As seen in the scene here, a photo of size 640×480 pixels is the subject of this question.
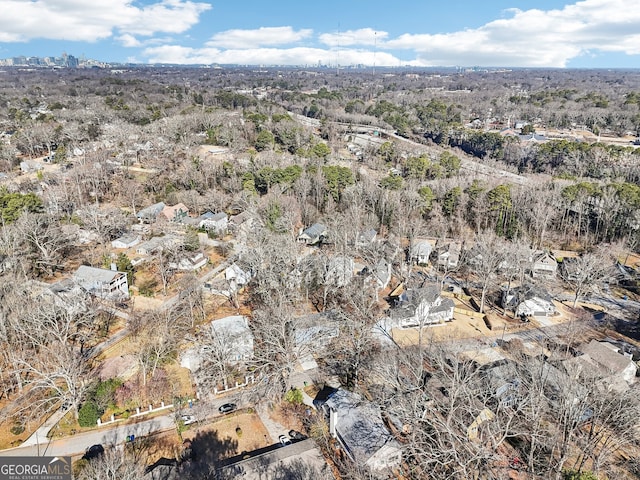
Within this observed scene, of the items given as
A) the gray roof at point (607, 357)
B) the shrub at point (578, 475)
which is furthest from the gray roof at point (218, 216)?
the shrub at point (578, 475)

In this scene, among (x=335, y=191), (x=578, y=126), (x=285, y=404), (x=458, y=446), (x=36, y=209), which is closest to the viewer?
(x=458, y=446)

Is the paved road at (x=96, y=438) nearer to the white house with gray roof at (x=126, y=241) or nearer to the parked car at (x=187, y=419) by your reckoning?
the parked car at (x=187, y=419)

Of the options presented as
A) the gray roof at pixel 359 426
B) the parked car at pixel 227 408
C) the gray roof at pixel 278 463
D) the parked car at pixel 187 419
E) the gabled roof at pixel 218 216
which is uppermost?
the gabled roof at pixel 218 216


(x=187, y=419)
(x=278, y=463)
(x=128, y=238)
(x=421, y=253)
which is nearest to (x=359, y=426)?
(x=278, y=463)

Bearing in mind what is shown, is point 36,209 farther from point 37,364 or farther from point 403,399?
point 403,399

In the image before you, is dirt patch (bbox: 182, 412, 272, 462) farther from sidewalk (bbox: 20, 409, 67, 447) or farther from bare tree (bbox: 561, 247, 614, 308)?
bare tree (bbox: 561, 247, 614, 308)

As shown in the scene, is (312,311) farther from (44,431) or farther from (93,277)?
(44,431)

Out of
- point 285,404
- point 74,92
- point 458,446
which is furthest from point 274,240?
point 74,92
